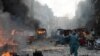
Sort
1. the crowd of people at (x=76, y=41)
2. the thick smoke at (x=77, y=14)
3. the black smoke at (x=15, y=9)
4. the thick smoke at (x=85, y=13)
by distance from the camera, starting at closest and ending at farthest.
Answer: the crowd of people at (x=76, y=41), the black smoke at (x=15, y=9), the thick smoke at (x=85, y=13), the thick smoke at (x=77, y=14)

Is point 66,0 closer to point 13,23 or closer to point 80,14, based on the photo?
point 80,14

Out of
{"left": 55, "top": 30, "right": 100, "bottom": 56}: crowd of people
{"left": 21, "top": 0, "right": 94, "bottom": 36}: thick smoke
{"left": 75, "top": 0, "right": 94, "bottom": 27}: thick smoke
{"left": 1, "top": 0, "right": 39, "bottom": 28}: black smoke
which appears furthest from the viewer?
{"left": 21, "top": 0, "right": 94, "bottom": 36}: thick smoke

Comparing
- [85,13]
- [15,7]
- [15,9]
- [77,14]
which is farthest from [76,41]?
[77,14]

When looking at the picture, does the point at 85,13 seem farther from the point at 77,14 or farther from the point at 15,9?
the point at 15,9

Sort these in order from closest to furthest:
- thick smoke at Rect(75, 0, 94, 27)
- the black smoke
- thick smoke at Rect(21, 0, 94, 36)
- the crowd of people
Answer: the crowd of people
the black smoke
thick smoke at Rect(75, 0, 94, 27)
thick smoke at Rect(21, 0, 94, 36)

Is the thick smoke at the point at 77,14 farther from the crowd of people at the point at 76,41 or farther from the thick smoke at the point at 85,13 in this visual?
the crowd of people at the point at 76,41

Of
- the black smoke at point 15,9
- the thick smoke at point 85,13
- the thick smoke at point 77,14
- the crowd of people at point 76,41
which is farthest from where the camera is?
the thick smoke at point 77,14

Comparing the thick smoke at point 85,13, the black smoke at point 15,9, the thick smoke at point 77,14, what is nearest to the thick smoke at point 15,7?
the black smoke at point 15,9

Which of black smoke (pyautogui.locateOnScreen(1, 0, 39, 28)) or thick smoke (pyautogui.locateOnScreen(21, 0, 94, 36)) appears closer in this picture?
black smoke (pyautogui.locateOnScreen(1, 0, 39, 28))

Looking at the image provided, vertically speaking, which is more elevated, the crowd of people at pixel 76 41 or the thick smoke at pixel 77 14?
the thick smoke at pixel 77 14

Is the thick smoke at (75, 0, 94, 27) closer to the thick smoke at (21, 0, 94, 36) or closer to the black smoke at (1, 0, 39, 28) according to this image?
the thick smoke at (21, 0, 94, 36)

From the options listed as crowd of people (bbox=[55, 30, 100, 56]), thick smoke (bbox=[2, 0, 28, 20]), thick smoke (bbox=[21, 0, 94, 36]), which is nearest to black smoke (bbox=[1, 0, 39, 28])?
thick smoke (bbox=[2, 0, 28, 20])

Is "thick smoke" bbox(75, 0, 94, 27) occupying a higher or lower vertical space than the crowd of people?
higher

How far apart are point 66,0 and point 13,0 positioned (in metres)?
49.6
